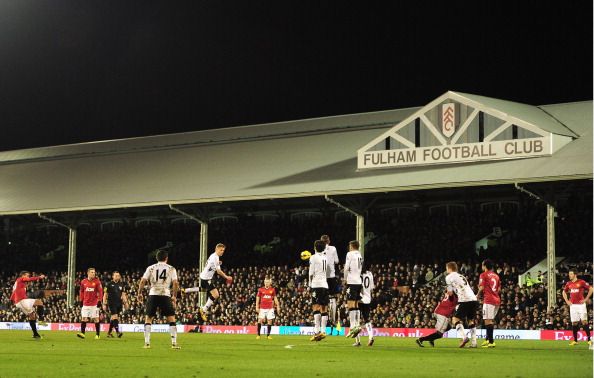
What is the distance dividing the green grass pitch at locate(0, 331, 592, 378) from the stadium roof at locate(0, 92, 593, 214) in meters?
16.4

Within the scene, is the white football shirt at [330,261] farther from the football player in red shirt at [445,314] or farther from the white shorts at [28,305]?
the white shorts at [28,305]

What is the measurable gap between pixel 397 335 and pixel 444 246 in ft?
22.6

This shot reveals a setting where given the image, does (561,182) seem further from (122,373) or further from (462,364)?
(122,373)

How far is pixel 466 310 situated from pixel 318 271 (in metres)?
3.64

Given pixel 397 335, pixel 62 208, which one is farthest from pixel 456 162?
pixel 62 208

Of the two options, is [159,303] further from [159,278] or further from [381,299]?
[381,299]

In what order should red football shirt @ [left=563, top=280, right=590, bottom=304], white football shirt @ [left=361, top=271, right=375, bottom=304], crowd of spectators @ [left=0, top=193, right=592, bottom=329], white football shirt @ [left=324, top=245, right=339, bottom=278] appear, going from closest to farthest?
white football shirt @ [left=361, top=271, right=375, bottom=304] → white football shirt @ [left=324, top=245, right=339, bottom=278] → red football shirt @ [left=563, top=280, right=590, bottom=304] → crowd of spectators @ [left=0, top=193, right=592, bottom=329]

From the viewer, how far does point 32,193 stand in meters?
Result: 54.1

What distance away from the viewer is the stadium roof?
38.9 meters

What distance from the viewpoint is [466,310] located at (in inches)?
945

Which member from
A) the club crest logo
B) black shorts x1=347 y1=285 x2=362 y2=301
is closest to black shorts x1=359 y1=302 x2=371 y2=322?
black shorts x1=347 y1=285 x2=362 y2=301

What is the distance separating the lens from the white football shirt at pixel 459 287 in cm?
2378

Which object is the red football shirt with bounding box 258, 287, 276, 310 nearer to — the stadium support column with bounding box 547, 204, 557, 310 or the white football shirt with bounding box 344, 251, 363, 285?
the stadium support column with bounding box 547, 204, 557, 310

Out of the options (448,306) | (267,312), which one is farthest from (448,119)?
(448,306)
